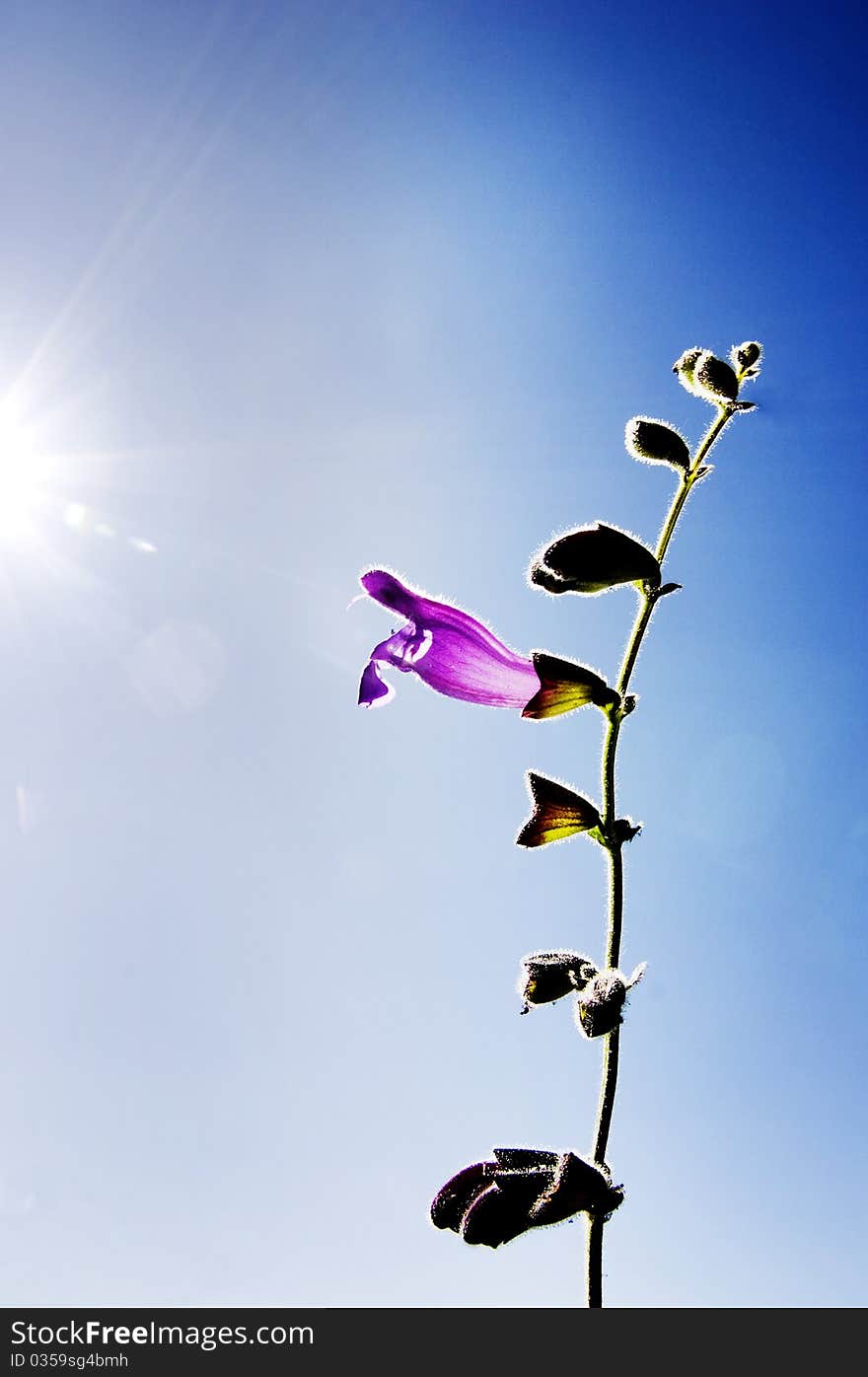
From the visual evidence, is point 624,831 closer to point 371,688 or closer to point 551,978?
point 551,978

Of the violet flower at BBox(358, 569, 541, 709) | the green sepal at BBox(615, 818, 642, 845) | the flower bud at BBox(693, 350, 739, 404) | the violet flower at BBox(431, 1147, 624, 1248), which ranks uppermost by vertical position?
the flower bud at BBox(693, 350, 739, 404)

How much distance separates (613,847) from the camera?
1562mm

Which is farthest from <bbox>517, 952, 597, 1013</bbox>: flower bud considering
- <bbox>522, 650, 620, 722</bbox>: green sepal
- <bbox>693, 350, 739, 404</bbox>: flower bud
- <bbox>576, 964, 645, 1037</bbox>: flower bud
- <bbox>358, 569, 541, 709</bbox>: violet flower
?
<bbox>693, 350, 739, 404</bbox>: flower bud

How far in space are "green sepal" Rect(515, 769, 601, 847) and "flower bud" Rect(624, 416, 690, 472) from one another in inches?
28.2

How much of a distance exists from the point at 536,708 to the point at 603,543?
0.36 m

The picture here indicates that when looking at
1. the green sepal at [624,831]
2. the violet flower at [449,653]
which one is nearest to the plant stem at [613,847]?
the green sepal at [624,831]

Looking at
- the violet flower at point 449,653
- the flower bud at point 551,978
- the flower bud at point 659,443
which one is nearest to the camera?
the flower bud at point 551,978

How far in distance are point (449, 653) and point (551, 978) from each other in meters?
0.84

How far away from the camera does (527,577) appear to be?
1.82 m

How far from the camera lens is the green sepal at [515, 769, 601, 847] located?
64.9 inches

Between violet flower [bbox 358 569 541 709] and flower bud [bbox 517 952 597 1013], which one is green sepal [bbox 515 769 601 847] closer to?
flower bud [bbox 517 952 597 1013]

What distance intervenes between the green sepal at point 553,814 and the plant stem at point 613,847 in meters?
0.04

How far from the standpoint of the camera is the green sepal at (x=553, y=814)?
1.65m

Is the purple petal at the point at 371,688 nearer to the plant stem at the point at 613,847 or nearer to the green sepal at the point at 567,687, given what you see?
the green sepal at the point at 567,687
